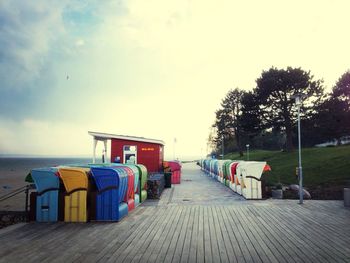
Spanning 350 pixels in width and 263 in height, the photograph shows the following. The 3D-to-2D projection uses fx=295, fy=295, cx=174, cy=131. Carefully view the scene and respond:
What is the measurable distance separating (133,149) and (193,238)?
17549 mm

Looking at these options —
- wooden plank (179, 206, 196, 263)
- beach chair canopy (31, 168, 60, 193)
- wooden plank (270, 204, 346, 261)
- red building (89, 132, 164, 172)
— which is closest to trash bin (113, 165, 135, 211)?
wooden plank (179, 206, 196, 263)

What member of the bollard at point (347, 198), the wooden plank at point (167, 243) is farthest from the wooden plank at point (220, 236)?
the bollard at point (347, 198)

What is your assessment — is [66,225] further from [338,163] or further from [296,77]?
[296,77]

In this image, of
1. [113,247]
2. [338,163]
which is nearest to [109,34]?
[113,247]

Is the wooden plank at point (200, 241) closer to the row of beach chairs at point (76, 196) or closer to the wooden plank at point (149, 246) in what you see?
the wooden plank at point (149, 246)

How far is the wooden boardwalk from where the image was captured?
6.43 m

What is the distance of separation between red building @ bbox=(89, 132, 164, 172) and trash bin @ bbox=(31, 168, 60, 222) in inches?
541

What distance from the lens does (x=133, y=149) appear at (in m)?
24.9

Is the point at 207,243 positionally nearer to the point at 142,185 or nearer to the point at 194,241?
the point at 194,241

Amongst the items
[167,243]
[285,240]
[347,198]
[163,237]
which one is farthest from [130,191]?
[347,198]

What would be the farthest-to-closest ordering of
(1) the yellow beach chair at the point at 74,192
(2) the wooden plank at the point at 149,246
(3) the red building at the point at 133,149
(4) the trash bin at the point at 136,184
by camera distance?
(3) the red building at the point at 133,149
(4) the trash bin at the point at 136,184
(1) the yellow beach chair at the point at 74,192
(2) the wooden plank at the point at 149,246

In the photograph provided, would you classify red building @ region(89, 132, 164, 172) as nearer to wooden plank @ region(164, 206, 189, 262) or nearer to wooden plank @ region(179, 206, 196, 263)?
wooden plank @ region(164, 206, 189, 262)

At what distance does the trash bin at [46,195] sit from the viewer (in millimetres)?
10164

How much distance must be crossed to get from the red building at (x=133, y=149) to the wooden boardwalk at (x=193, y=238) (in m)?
13.0
